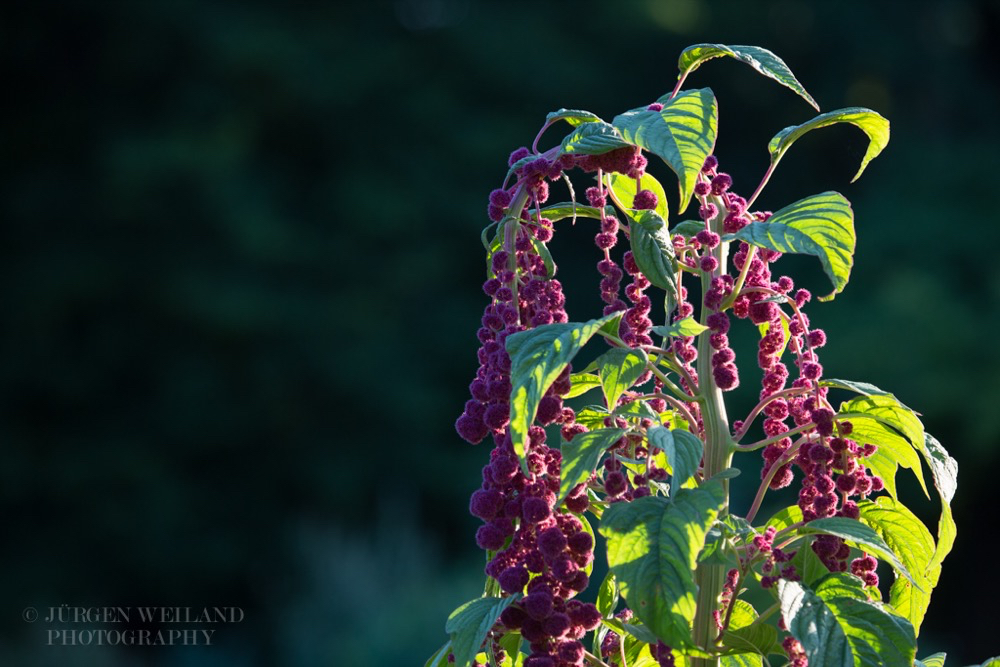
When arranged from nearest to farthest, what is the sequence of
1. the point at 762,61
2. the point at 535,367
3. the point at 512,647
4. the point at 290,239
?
the point at 535,367 → the point at 762,61 → the point at 512,647 → the point at 290,239

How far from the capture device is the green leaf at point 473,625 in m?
0.67

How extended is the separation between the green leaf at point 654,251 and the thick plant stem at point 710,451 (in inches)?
2.1

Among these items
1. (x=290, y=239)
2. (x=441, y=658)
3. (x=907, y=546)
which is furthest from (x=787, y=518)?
(x=290, y=239)

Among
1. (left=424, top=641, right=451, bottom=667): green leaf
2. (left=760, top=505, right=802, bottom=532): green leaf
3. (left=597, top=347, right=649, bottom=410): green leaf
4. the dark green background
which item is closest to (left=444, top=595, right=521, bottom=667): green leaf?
(left=424, top=641, right=451, bottom=667): green leaf

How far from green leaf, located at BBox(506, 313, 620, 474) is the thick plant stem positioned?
0.14m

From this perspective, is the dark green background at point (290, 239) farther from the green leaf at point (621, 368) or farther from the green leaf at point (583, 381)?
the green leaf at point (621, 368)

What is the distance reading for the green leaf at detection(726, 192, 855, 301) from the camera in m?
0.64

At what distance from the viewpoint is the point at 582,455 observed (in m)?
0.66

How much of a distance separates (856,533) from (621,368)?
0.60ft

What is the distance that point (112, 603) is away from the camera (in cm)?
597

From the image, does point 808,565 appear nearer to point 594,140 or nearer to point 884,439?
point 884,439

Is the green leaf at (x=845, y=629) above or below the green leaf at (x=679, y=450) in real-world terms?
below

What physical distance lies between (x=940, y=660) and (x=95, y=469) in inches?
225

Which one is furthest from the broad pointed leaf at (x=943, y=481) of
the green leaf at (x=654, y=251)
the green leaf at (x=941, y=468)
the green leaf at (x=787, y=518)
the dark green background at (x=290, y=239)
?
the dark green background at (x=290, y=239)
